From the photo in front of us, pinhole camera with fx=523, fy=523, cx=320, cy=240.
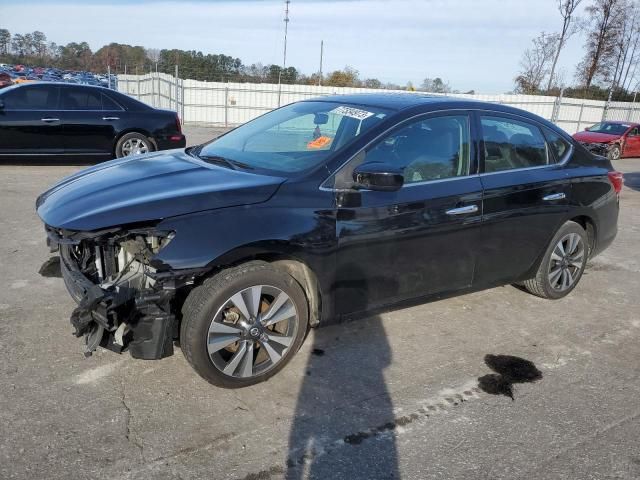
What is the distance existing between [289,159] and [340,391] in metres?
1.52

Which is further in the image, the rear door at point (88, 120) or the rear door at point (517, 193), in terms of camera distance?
the rear door at point (88, 120)

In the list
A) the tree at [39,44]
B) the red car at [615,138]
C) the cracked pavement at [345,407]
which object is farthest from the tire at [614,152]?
the tree at [39,44]

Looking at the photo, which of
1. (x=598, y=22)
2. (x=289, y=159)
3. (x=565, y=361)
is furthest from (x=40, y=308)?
(x=598, y=22)

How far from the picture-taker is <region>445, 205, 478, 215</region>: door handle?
3.62m

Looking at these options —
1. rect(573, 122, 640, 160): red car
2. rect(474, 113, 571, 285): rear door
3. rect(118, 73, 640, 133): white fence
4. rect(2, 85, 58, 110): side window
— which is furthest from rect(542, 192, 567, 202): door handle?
rect(118, 73, 640, 133): white fence

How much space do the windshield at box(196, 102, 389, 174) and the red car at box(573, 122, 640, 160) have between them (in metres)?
17.0

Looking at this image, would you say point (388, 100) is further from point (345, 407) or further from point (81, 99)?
point (81, 99)

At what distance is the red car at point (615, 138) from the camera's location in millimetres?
18516

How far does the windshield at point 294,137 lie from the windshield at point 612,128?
18630 mm

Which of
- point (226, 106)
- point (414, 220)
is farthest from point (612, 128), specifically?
point (414, 220)

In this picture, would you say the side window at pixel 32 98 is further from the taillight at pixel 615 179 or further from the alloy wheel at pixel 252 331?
the taillight at pixel 615 179

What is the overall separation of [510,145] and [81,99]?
26.1 ft

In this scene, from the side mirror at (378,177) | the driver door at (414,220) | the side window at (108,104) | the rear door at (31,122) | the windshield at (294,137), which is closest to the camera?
the side mirror at (378,177)

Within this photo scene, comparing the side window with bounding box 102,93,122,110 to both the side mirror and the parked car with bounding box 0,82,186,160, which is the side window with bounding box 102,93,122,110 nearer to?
the parked car with bounding box 0,82,186,160
